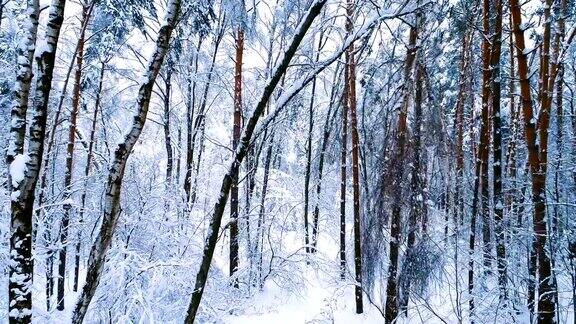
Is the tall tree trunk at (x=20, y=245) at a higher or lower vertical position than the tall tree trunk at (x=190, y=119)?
lower

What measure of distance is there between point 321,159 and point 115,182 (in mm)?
12081

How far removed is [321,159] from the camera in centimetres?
1552

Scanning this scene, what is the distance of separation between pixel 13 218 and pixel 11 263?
15.9 inches

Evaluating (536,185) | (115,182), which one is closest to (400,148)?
(536,185)

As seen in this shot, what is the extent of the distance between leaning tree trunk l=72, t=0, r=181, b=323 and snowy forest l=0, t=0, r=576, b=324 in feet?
0.05

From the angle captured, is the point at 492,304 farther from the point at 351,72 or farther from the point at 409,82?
the point at 351,72

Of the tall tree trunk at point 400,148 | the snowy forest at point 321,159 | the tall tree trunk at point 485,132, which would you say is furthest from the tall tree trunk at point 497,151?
the tall tree trunk at point 400,148

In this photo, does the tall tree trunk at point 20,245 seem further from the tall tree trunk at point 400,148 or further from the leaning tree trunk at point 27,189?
the tall tree trunk at point 400,148

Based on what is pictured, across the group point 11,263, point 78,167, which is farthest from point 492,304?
point 78,167

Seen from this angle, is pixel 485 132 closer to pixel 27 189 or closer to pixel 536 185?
pixel 536 185

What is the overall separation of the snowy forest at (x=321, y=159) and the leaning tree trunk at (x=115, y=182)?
0.01m

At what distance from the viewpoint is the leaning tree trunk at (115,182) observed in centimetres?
381

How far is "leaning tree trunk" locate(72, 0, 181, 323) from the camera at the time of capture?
12.5ft

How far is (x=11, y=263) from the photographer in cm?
359
